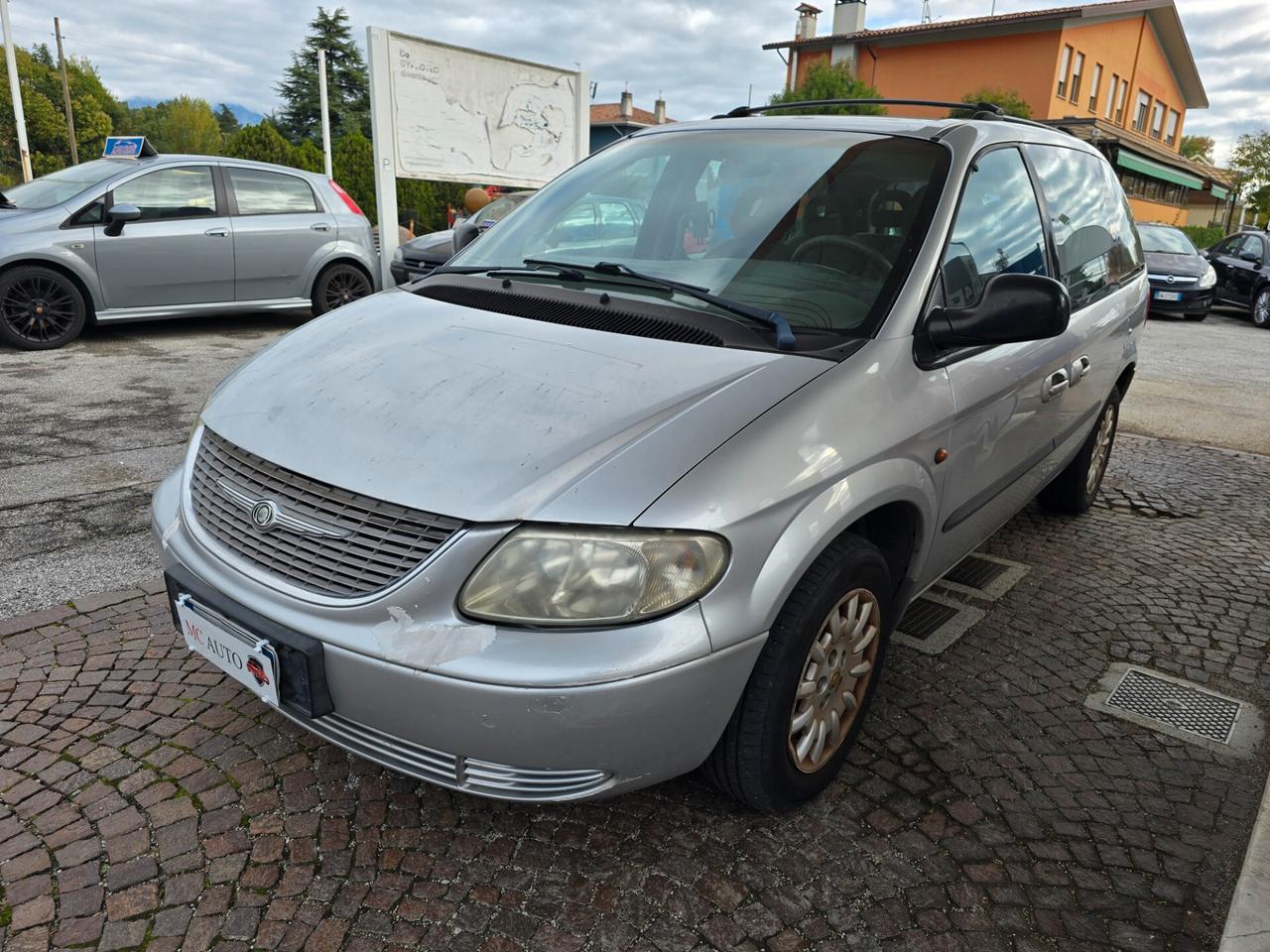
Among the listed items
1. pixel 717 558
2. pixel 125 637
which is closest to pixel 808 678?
pixel 717 558

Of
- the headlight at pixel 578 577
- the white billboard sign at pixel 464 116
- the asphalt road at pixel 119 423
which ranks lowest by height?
the asphalt road at pixel 119 423

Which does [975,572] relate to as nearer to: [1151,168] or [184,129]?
[1151,168]

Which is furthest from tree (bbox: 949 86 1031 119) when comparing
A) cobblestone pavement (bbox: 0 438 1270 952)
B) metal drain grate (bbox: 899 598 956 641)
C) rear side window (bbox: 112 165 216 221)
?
cobblestone pavement (bbox: 0 438 1270 952)

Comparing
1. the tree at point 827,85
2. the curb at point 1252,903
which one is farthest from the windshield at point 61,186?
the tree at point 827,85

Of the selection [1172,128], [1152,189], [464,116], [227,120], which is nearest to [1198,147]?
[1172,128]

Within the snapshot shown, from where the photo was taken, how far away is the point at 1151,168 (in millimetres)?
33469

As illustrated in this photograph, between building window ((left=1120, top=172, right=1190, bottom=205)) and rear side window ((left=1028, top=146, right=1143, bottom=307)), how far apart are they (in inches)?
1296

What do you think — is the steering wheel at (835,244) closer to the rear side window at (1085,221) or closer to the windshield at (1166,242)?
the rear side window at (1085,221)

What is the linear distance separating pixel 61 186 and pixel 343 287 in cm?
262

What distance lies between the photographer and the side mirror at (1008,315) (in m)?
2.51

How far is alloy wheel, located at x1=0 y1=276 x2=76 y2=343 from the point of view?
779 centimetres

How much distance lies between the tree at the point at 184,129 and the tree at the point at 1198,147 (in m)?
81.7

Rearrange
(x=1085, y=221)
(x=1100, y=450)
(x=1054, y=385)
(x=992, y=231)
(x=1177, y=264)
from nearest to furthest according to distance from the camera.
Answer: (x=992, y=231) < (x=1054, y=385) < (x=1085, y=221) < (x=1100, y=450) < (x=1177, y=264)

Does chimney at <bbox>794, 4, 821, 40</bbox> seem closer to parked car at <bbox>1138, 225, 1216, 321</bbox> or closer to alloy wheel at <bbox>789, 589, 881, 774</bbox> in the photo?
parked car at <bbox>1138, 225, 1216, 321</bbox>
